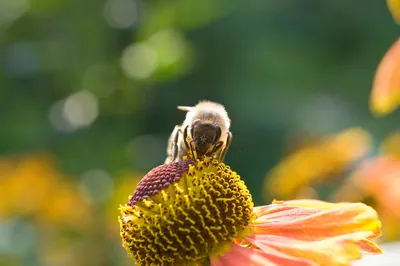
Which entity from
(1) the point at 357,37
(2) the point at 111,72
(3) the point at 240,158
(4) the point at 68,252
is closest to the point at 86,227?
(4) the point at 68,252

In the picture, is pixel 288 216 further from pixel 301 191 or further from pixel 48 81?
pixel 48 81

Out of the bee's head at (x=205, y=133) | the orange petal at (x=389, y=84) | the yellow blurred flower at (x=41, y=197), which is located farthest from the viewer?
the yellow blurred flower at (x=41, y=197)

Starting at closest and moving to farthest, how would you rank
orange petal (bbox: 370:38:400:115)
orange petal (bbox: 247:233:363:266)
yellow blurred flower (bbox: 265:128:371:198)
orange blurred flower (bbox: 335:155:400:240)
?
orange petal (bbox: 247:233:363:266) → orange petal (bbox: 370:38:400:115) → orange blurred flower (bbox: 335:155:400:240) → yellow blurred flower (bbox: 265:128:371:198)

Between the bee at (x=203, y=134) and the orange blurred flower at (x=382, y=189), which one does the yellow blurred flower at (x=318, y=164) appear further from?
the bee at (x=203, y=134)

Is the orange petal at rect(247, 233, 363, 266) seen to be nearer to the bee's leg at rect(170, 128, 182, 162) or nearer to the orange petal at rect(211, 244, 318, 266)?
the orange petal at rect(211, 244, 318, 266)

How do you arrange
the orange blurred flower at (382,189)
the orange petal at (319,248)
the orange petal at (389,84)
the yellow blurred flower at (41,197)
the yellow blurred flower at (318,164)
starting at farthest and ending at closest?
the yellow blurred flower at (41,197), the yellow blurred flower at (318,164), the orange blurred flower at (382,189), the orange petal at (389,84), the orange petal at (319,248)

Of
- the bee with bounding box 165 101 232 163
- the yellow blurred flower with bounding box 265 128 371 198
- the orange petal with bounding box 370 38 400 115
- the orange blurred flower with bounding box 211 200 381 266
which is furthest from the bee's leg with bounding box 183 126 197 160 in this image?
the yellow blurred flower with bounding box 265 128 371 198

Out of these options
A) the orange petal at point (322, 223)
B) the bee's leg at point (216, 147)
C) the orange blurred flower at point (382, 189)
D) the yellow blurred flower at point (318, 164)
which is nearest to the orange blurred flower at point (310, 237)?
the orange petal at point (322, 223)
